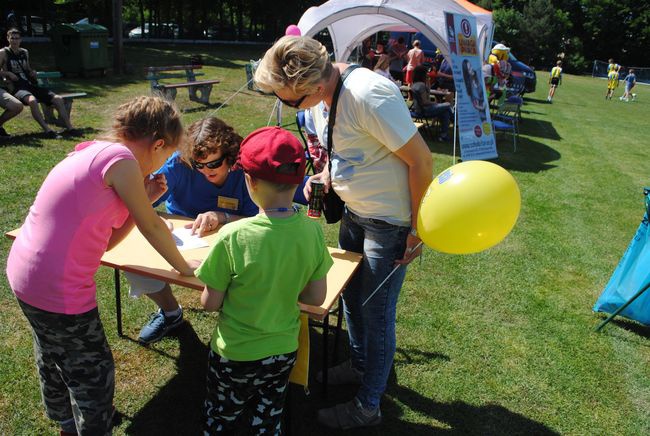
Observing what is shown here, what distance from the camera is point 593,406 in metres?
2.65

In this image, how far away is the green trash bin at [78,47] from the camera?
37.6 ft


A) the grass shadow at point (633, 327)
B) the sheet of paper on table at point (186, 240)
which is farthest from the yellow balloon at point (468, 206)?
the grass shadow at point (633, 327)

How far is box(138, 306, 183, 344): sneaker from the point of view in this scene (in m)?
2.86

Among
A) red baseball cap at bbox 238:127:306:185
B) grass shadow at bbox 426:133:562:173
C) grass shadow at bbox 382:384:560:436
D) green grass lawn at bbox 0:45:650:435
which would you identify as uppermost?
red baseball cap at bbox 238:127:306:185

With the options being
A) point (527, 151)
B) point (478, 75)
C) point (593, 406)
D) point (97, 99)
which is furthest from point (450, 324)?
point (97, 99)

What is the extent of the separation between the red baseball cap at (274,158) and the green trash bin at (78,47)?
1212cm

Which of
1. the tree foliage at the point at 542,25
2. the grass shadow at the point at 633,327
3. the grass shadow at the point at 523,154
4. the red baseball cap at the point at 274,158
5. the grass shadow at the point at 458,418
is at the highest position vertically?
the tree foliage at the point at 542,25

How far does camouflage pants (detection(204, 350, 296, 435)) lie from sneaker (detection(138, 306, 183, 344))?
1.18m

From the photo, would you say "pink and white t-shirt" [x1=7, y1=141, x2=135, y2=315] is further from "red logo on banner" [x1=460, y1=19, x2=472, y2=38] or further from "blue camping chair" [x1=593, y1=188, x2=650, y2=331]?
"red logo on banner" [x1=460, y1=19, x2=472, y2=38]

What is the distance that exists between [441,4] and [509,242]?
4596 mm

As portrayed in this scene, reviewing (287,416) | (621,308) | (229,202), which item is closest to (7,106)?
(229,202)

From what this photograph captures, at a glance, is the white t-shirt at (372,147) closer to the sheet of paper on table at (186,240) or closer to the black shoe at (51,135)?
the sheet of paper on table at (186,240)

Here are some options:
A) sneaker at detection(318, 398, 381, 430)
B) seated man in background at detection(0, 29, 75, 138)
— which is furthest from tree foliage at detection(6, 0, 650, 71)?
sneaker at detection(318, 398, 381, 430)

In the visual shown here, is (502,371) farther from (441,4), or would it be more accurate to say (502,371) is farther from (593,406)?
(441,4)
